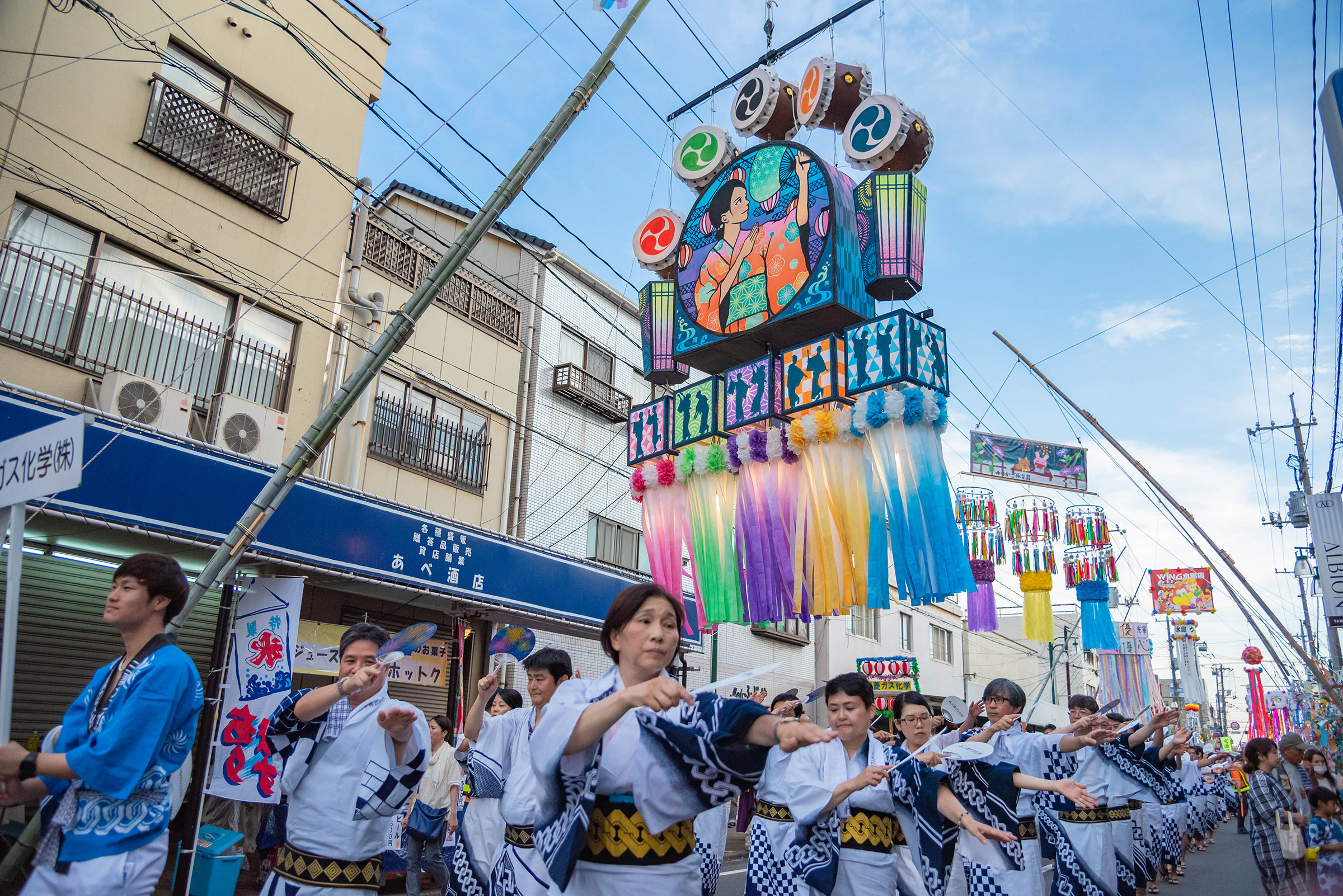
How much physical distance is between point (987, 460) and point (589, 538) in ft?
23.3

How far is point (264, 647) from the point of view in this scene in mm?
8938

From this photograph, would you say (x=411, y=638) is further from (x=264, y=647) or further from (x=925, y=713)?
(x=264, y=647)

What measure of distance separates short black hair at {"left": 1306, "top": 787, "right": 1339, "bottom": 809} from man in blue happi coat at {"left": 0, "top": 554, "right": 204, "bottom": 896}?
25.8 ft

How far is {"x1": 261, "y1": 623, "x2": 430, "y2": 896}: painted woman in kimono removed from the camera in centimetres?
392

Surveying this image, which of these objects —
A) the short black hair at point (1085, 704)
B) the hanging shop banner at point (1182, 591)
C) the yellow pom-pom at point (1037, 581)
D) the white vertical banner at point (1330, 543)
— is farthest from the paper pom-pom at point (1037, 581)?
the hanging shop banner at point (1182, 591)

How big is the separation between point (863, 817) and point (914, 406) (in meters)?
3.16

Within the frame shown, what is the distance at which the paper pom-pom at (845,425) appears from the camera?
7383 millimetres

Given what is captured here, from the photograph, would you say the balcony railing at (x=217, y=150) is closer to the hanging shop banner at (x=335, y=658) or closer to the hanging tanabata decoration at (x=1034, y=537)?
the hanging shop banner at (x=335, y=658)

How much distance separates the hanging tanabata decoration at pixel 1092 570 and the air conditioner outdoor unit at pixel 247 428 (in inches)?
490

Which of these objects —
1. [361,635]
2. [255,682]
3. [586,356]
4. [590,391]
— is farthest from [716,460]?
[586,356]

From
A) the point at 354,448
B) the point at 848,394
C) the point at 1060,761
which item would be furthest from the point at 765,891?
the point at 354,448

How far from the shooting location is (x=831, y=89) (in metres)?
8.23

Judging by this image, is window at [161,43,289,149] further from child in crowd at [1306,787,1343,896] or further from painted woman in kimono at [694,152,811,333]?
child in crowd at [1306,787,1343,896]

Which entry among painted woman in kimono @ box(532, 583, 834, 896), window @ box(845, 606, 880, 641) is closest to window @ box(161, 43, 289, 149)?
painted woman in kimono @ box(532, 583, 834, 896)
